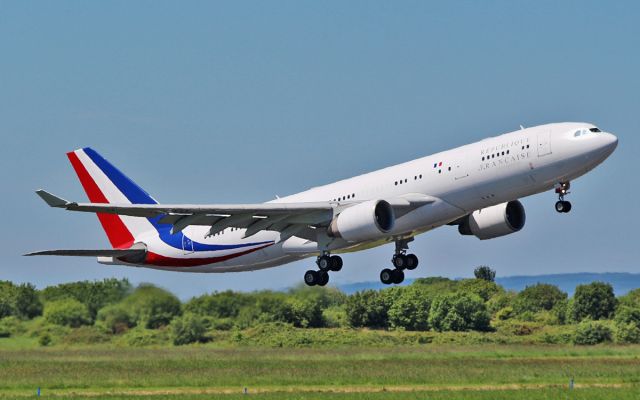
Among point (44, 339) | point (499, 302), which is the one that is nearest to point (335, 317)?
point (44, 339)

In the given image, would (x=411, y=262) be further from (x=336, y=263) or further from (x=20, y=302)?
(x=20, y=302)

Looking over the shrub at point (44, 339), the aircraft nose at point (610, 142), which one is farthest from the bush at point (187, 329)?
the aircraft nose at point (610, 142)

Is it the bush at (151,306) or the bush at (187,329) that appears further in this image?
the bush at (187,329)

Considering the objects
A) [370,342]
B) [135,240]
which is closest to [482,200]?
[135,240]

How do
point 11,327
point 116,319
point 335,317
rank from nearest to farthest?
1. point 116,319
2. point 11,327
3. point 335,317

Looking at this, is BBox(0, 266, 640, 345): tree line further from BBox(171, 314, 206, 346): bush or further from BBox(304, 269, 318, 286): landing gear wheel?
BBox(304, 269, 318, 286): landing gear wheel

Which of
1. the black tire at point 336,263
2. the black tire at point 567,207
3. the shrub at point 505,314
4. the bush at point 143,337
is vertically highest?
the black tire at point 567,207

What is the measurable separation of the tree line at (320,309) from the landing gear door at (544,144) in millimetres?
15782

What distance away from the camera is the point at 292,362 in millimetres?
59812

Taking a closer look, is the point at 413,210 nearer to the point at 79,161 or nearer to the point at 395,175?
the point at 395,175

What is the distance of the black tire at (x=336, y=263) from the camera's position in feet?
159

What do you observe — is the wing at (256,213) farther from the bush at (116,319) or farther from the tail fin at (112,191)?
the bush at (116,319)

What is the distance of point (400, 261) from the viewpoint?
49.3 metres

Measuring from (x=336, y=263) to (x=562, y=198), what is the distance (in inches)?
388
